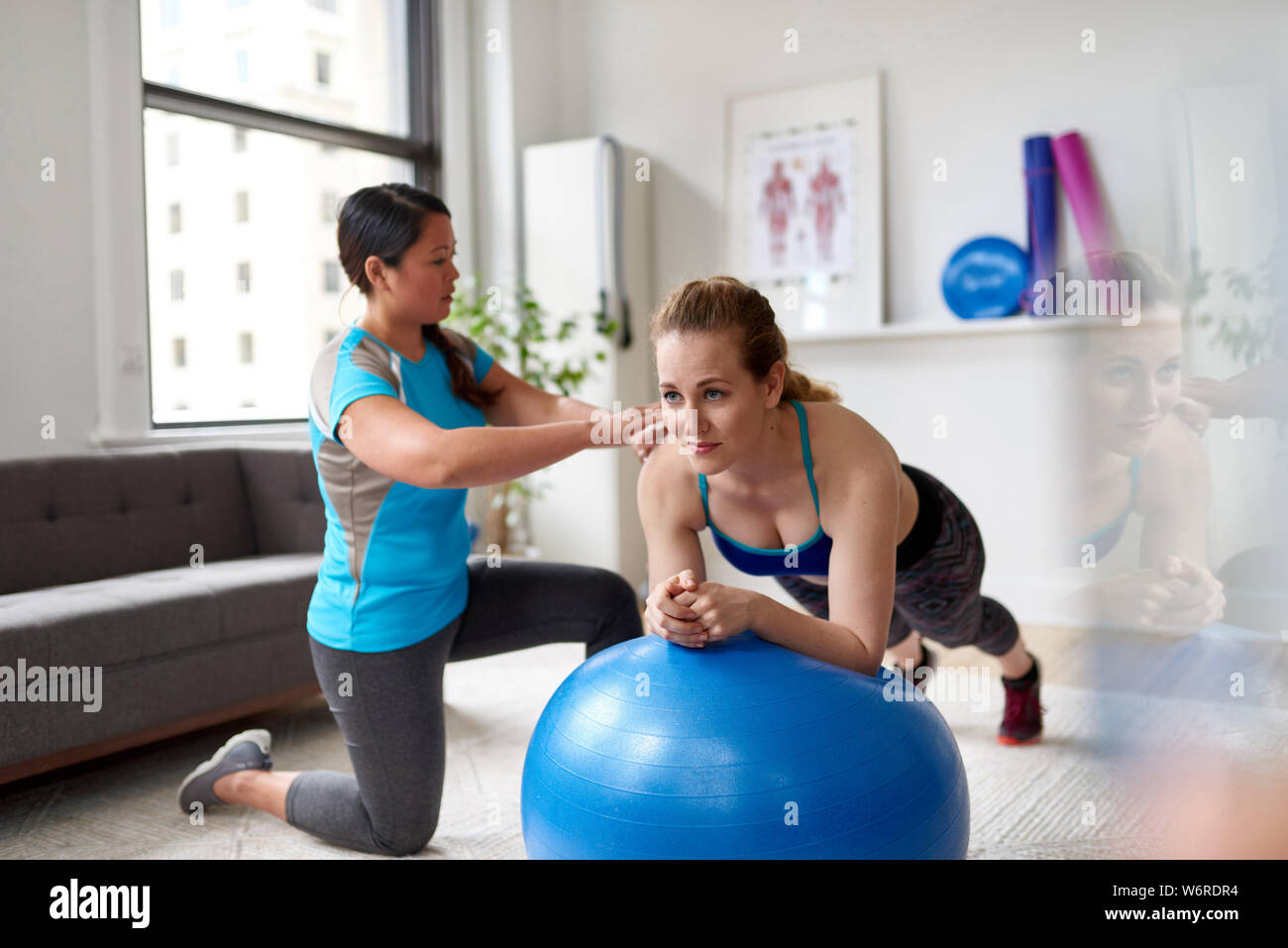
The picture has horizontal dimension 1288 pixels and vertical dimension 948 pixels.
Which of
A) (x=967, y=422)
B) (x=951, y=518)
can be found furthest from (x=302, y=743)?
(x=967, y=422)

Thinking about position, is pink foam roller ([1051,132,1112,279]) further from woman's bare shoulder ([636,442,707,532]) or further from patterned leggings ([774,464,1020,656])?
woman's bare shoulder ([636,442,707,532])

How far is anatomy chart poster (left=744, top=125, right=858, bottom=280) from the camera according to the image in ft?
13.0

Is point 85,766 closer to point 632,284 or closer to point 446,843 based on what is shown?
point 446,843

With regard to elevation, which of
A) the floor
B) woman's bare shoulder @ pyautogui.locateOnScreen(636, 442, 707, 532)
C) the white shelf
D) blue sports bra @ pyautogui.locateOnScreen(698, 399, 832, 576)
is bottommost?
the floor

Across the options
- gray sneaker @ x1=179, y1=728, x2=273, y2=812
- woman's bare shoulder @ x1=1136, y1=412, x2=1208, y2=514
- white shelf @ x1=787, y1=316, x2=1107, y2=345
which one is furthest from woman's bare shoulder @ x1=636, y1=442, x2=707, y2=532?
white shelf @ x1=787, y1=316, x2=1107, y2=345

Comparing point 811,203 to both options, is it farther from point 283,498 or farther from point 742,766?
point 742,766

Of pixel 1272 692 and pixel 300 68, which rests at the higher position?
pixel 300 68

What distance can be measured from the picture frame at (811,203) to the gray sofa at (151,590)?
1.99 meters

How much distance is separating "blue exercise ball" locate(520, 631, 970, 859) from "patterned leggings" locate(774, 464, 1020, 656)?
54cm

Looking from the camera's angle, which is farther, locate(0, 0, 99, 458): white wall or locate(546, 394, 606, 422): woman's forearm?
locate(0, 0, 99, 458): white wall

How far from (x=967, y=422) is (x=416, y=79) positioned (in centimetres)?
276

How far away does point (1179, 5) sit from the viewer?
10.5 ft

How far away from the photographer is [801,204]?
4.05m

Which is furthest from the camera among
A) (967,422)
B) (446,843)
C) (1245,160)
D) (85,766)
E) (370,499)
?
(967,422)
